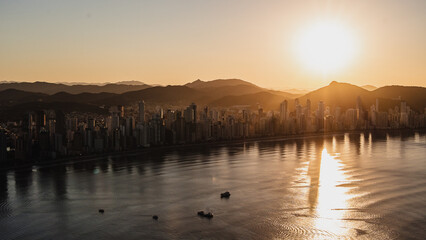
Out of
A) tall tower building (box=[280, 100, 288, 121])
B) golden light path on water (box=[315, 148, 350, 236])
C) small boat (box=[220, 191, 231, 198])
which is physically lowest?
golden light path on water (box=[315, 148, 350, 236])

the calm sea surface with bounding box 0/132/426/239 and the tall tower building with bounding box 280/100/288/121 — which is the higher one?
the tall tower building with bounding box 280/100/288/121

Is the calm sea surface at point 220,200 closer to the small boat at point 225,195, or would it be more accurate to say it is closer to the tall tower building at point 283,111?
the small boat at point 225,195

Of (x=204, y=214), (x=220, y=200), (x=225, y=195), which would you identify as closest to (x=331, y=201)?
(x=225, y=195)

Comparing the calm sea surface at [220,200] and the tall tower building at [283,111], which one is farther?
the tall tower building at [283,111]

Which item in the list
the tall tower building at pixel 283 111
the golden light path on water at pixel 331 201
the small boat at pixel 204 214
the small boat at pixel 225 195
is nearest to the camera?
the golden light path on water at pixel 331 201

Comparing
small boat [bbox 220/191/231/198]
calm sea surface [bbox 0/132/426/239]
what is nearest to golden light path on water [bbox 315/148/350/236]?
calm sea surface [bbox 0/132/426/239]

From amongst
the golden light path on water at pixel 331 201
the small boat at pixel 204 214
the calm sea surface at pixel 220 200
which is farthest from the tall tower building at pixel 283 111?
the small boat at pixel 204 214

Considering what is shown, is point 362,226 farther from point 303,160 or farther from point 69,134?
point 69,134

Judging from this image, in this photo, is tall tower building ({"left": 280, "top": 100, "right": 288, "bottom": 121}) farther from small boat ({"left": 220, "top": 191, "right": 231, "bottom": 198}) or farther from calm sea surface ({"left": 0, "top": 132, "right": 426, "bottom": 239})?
small boat ({"left": 220, "top": 191, "right": 231, "bottom": 198})

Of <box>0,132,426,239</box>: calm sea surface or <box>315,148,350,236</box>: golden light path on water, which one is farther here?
<box>315,148,350,236</box>: golden light path on water
